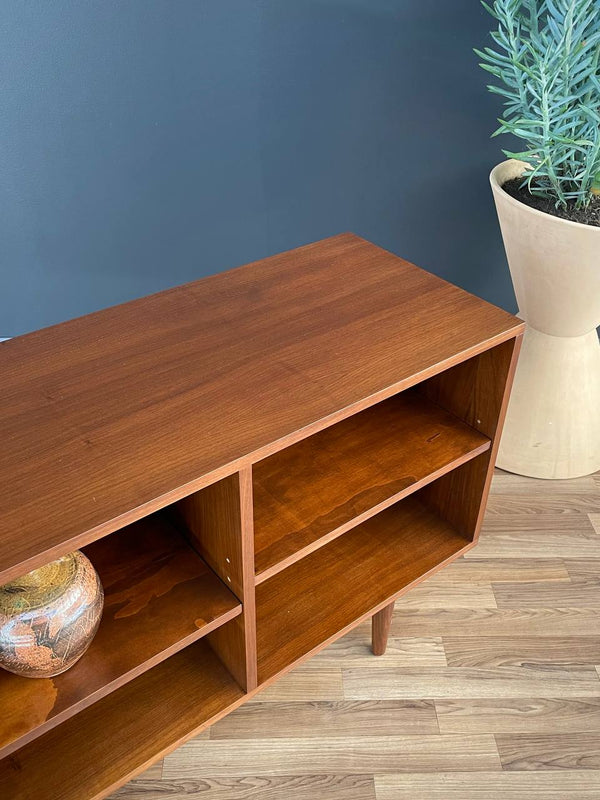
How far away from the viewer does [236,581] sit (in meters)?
0.96

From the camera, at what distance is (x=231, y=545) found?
0.93 metres

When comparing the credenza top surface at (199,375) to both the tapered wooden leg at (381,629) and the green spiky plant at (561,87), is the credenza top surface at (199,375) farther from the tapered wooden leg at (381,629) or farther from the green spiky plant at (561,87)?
the tapered wooden leg at (381,629)

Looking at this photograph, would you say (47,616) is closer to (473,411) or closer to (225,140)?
(473,411)

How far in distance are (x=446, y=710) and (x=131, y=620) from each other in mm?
672

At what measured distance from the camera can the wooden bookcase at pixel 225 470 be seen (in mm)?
852

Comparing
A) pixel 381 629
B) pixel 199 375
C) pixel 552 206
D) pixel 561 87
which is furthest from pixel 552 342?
pixel 199 375

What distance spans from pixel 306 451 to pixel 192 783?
0.58m

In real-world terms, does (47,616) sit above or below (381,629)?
above

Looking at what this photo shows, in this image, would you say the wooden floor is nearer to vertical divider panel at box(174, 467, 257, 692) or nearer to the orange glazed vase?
vertical divider panel at box(174, 467, 257, 692)

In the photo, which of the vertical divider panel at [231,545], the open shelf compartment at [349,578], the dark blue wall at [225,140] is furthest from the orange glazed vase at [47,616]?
the dark blue wall at [225,140]

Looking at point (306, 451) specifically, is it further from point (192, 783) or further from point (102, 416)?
point (192, 783)

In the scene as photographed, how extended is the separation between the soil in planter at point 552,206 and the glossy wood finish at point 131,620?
1013mm

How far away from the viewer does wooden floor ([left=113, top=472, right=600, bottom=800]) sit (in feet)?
4.09

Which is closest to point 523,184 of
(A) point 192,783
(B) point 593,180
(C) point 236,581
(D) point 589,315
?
(B) point 593,180
